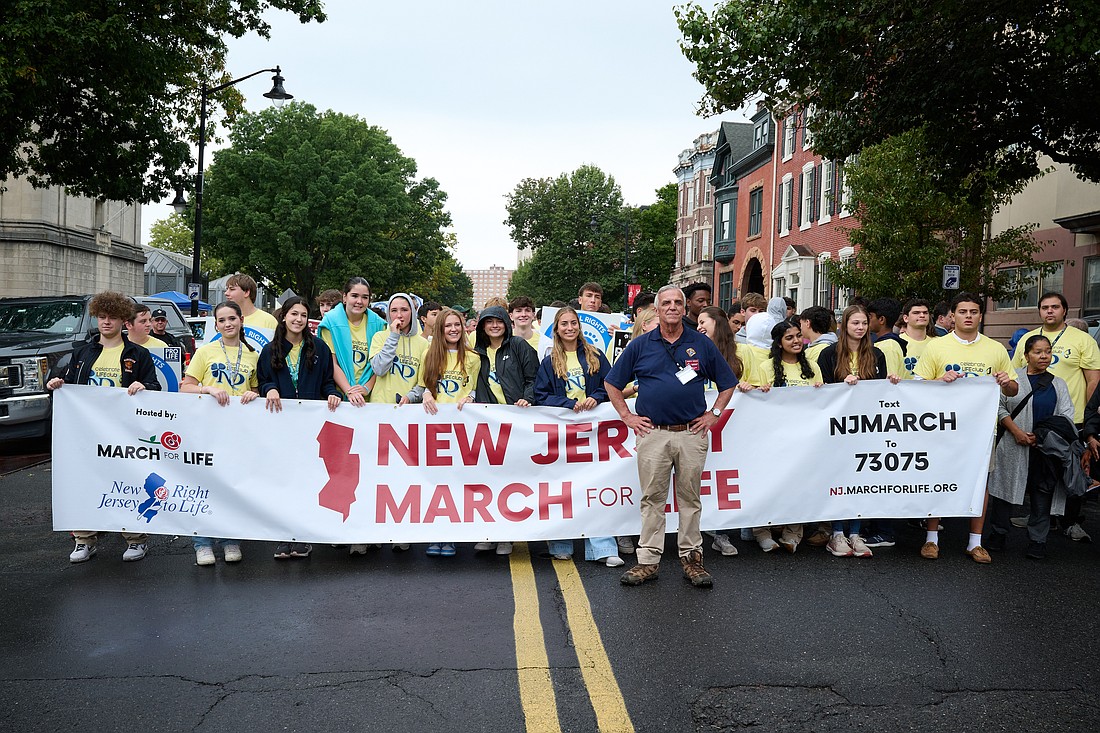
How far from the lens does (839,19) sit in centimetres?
1197

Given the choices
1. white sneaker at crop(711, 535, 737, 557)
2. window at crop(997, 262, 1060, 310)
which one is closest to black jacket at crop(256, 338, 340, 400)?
white sneaker at crop(711, 535, 737, 557)

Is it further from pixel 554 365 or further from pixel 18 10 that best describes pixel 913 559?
pixel 18 10

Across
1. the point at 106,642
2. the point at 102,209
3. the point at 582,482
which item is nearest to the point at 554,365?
the point at 582,482

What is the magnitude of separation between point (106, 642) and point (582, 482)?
3245 millimetres

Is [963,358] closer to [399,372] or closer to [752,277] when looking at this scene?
[399,372]

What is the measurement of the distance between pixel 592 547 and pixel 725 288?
44.5 m

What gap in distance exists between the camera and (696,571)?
6.05 meters

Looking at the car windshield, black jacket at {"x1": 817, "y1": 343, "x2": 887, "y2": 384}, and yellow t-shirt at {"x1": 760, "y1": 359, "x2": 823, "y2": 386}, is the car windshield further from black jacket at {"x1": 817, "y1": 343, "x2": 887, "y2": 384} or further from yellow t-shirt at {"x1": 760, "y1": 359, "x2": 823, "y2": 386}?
black jacket at {"x1": 817, "y1": 343, "x2": 887, "y2": 384}

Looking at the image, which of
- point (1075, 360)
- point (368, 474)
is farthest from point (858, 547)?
point (368, 474)

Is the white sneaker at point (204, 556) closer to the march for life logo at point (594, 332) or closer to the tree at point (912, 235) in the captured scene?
the march for life logo at point (594, 332)

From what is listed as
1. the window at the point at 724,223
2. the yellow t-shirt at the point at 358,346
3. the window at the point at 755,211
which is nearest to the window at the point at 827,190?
the window at the point at 755,211

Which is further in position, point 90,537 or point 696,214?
point 696,214

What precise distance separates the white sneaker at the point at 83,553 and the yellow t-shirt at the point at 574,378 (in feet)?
11.8

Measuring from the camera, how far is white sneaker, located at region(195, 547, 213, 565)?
259 inches
